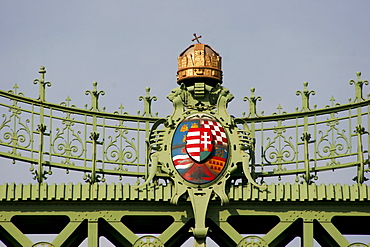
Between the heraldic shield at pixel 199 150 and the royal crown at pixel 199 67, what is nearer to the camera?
the heraldic shield at pixel 199 150

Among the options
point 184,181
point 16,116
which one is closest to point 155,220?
point 184,181

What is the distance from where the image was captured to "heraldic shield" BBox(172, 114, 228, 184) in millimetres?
42281

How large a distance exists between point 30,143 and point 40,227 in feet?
9.13

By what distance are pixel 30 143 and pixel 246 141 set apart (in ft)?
20.7

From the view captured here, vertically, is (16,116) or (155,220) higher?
(16,116)

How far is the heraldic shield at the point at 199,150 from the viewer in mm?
42281

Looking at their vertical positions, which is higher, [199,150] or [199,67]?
[199,67]

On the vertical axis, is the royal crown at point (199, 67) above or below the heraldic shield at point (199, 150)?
above

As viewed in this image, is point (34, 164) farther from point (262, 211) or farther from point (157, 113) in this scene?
point (262, 211)

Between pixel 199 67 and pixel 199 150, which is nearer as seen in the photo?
pixel 199 150

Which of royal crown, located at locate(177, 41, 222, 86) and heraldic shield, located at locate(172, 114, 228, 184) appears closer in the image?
heraldic shield, located at locate(172, 114, 228, 184)

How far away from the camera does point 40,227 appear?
4434 cm

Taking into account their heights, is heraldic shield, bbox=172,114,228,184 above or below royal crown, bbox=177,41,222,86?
below

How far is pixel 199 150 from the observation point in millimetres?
42375
